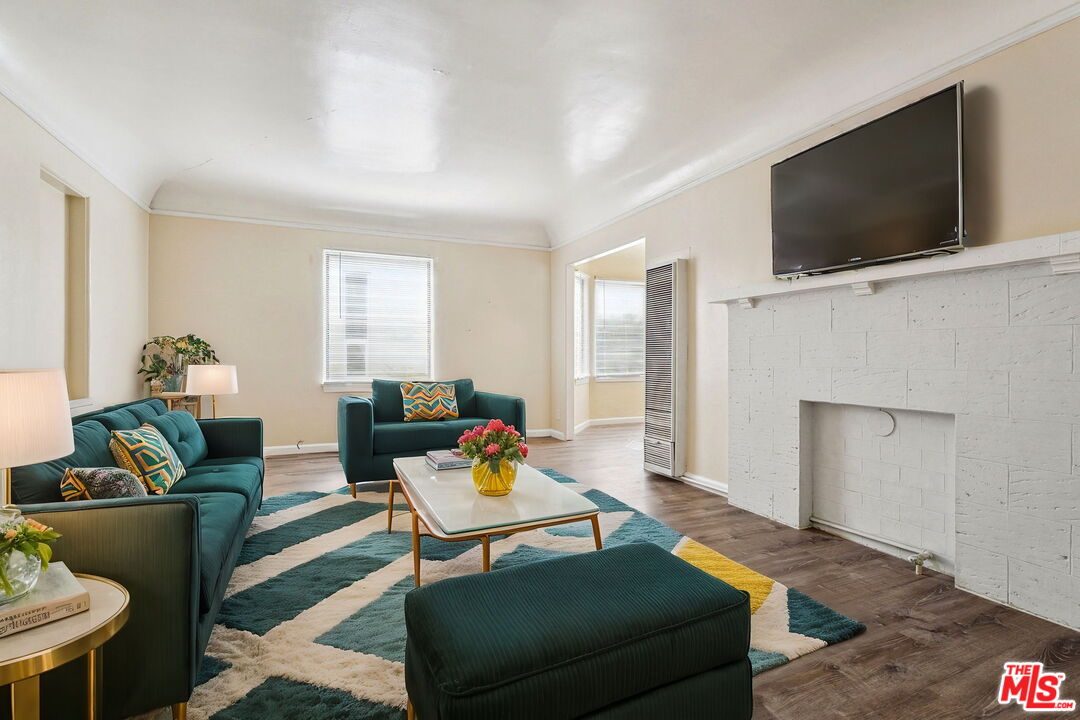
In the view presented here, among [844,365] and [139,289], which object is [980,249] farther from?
[139,289]

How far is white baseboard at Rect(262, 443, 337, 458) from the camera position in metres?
5.63

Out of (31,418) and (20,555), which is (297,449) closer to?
(31,418)

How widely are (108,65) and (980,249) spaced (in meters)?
4.60

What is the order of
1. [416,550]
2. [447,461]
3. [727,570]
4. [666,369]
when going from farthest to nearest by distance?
[666,369] < [447,461] < [727,570] < [416,550]

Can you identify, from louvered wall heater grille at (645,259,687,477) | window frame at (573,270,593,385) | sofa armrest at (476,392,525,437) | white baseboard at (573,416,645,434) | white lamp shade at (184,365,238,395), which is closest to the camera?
white lamp shade at (184,365,238,395)

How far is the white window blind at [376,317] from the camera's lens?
599cm

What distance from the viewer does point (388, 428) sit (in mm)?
4320

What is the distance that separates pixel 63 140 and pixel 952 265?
17.2ft

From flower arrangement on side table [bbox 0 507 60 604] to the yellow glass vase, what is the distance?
1595 mm

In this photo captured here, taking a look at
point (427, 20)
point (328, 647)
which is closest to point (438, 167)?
point (427, 20)

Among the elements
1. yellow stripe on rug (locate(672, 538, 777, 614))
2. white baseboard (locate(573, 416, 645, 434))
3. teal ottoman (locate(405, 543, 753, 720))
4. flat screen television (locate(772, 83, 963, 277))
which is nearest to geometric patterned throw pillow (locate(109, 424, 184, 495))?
teal ottoman (locate(405, 543, 753, 720))

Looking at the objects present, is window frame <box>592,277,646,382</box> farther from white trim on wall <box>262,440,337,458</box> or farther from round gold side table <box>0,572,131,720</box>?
round gold side table <box>0,572,131,720</box>

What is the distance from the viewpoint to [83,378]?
389 cm
